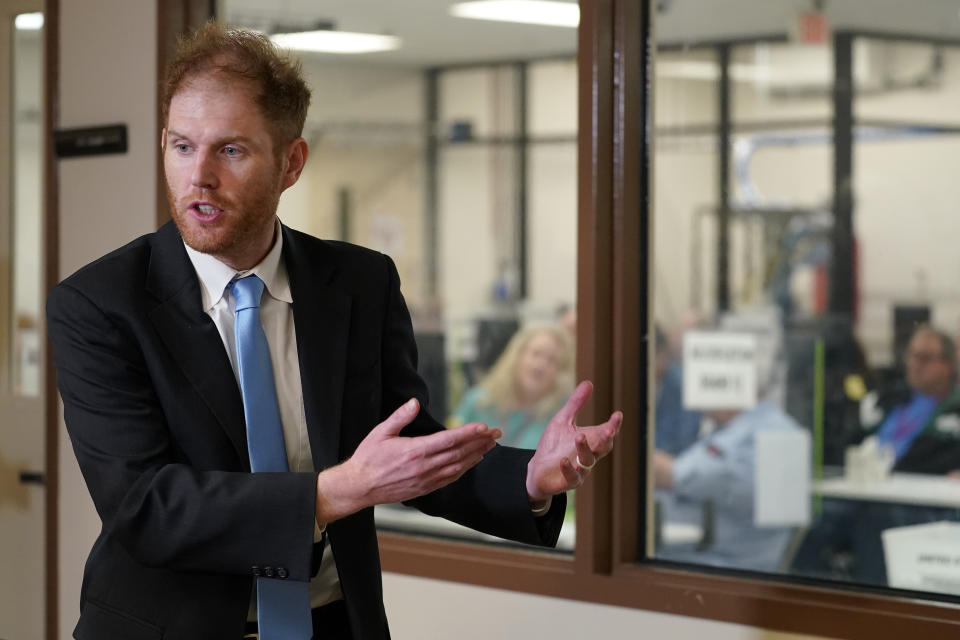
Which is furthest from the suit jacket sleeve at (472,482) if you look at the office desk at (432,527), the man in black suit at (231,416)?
the office desk at (432,527)

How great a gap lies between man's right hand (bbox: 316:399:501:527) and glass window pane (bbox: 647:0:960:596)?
4469 mm

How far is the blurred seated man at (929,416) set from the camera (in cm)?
578

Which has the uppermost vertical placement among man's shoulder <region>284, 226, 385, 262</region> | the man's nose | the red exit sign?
the red exit sign

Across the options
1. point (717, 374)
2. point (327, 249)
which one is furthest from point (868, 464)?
point (327, 249)

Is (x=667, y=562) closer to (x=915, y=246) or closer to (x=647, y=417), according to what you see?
(x=647, y=417)

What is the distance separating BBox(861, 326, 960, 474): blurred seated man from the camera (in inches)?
227

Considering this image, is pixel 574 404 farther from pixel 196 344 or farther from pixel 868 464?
pixel 868 464

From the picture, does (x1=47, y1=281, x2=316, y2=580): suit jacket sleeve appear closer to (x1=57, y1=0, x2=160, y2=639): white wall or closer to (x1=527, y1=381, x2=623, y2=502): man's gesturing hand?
(x1=527, y1=381, x2=623, y2=502): man's gesturing hand

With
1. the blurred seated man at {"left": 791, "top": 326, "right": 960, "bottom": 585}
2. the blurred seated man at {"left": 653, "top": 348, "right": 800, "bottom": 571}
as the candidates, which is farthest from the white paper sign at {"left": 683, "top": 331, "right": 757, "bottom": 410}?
the blurred seated man at {"left": 791, "top": 326, "right": 960, "bottom": 585}

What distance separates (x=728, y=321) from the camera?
7652mm

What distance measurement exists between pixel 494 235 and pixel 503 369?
3.72 metres

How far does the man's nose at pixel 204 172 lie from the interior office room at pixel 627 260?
3.65 ft

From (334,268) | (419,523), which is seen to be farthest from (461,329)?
(334,268)

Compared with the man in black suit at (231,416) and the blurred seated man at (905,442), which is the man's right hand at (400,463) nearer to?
the man in black suit at (231,416)
